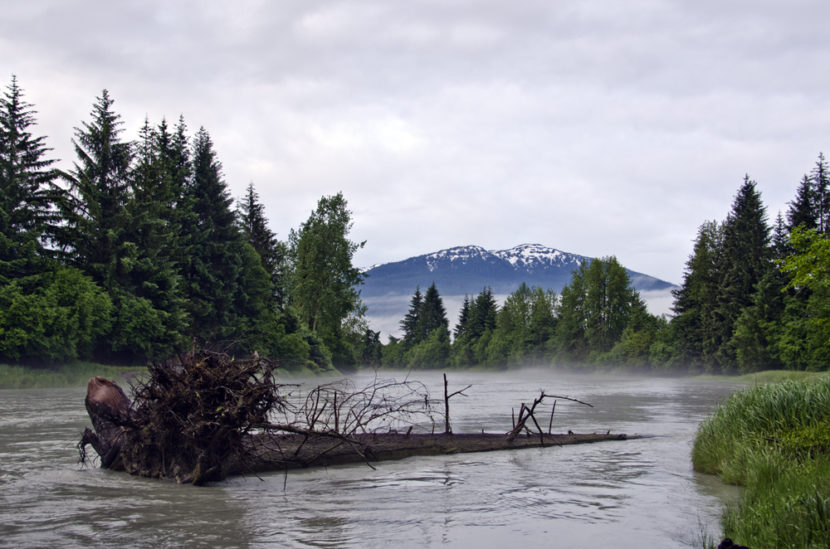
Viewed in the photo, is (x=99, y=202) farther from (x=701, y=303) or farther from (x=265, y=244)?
(x=701, y=303)

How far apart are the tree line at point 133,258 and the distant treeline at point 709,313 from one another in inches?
1397

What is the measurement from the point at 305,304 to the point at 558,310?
68.1m

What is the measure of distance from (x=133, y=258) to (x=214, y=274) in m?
11.0

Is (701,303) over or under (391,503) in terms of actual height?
over

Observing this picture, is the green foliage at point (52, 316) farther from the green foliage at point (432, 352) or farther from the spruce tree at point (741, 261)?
the green foliage at point (432, 352)

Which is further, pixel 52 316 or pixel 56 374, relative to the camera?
pixel 56 374

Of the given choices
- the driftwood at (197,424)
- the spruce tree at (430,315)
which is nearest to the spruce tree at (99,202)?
the driftwood at (197,424)

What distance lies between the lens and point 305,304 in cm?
6725

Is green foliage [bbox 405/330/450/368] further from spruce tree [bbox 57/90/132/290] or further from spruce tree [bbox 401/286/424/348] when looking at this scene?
spruce tree [bbox 57/90/132/290]

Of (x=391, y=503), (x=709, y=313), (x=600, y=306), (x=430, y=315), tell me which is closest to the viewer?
(x=391, y=503)

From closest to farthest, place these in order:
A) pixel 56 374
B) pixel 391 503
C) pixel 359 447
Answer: pixel 391 503 → pixel 359 447 → pixel 56 374

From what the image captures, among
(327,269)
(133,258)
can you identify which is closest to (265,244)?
(327,269)

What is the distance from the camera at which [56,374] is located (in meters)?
38.9

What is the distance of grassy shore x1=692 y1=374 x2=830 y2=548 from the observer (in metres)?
7.01
